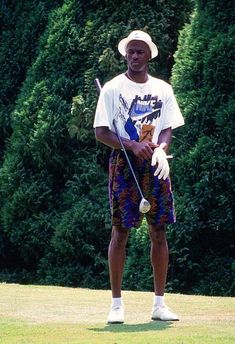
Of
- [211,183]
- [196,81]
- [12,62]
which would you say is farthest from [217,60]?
[12,62]

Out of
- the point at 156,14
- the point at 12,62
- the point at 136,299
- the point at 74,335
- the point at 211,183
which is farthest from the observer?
the point at 12,62

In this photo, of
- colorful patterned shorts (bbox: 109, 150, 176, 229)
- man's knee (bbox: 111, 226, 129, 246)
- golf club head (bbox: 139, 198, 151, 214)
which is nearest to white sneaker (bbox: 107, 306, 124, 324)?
man's knee (bbox: 111, 226, 129, 246)

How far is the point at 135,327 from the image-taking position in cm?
759

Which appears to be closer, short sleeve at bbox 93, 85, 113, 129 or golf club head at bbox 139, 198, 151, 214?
golf club head at bbox 139, 198, 151, 214

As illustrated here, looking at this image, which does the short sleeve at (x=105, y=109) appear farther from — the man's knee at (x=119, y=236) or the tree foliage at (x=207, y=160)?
the tree foliage at (x=207, y=160)

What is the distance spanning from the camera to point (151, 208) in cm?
790

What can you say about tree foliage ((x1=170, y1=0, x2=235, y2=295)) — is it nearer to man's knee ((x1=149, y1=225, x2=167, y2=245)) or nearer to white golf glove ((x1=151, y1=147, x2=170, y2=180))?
man's knee ((x1=149, y1=225, x2=167, y2=245))

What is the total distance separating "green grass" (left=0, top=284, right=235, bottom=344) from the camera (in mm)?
7047

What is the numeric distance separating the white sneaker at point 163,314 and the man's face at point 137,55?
1.65m

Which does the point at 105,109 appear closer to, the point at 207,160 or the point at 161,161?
the point at 161,161

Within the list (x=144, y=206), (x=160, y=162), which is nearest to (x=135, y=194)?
(x=144, y=206)

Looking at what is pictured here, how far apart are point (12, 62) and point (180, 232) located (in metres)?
4.48

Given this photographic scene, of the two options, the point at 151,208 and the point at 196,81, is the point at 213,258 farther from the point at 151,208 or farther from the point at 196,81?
the point at 151,208

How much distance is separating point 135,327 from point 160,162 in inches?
43.2
